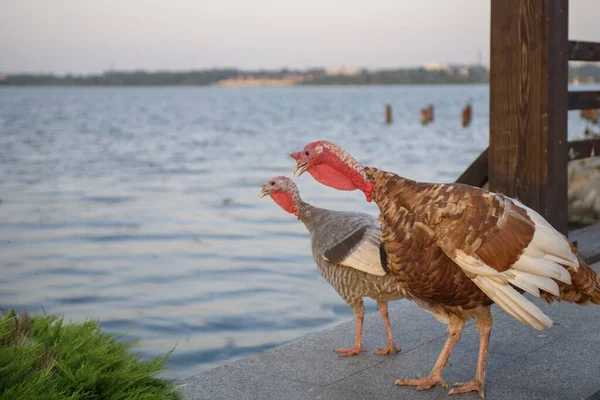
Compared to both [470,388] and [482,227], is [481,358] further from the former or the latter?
[482,227]

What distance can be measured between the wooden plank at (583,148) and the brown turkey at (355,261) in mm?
2700

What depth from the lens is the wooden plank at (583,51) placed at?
6.81 meters

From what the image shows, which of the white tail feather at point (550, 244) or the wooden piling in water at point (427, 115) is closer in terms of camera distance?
the white tail feather at point (550, 244)

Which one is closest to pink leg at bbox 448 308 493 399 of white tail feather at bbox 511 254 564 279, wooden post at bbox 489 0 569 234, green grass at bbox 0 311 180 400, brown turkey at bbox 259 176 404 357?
white tail feather at bbox 511 254 564 279

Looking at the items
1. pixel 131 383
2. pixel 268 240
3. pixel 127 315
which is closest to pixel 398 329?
pixel 131 383

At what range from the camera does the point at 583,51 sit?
6969mm

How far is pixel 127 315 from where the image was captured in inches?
371

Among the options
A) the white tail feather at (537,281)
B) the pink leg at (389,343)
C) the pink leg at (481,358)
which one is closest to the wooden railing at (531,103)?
the pink leg at (389,343)

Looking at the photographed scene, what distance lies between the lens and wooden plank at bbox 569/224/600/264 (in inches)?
281

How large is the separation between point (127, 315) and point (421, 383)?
18.8ft

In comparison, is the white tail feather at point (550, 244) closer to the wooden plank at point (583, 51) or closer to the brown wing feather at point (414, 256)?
the brown wing feather at point (414, 256)

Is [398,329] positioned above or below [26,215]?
above

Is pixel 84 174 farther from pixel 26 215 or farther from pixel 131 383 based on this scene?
pixel 131 383

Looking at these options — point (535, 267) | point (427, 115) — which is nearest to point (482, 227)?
point (535, 267)
